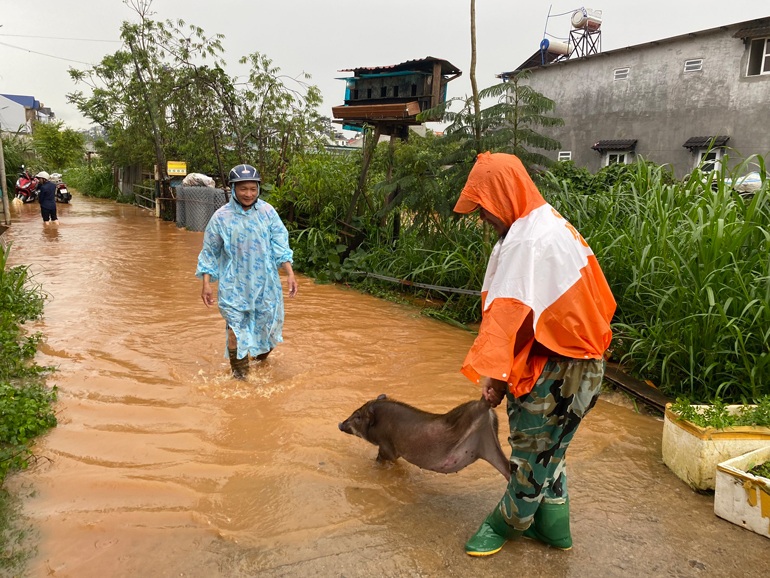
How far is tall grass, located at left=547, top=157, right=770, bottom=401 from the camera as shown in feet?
13.4

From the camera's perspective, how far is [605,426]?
4.20 m

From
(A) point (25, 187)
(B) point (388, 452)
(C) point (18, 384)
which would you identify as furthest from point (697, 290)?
(A) point (25, 187)

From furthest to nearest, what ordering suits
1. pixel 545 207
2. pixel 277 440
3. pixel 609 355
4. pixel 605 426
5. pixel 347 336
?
pixel 347 336 → pixel 609 355 → pixel 605 426 → pixel 277 440 → pixel 545 207

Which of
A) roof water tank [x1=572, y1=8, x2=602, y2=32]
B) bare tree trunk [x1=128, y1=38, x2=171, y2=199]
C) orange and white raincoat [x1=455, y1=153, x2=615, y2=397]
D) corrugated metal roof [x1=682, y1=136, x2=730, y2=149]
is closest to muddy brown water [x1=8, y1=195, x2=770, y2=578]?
orange and white raincoat [x1=455, y1=153, x2=615, y2=397]

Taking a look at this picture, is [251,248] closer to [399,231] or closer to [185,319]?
[185,319]

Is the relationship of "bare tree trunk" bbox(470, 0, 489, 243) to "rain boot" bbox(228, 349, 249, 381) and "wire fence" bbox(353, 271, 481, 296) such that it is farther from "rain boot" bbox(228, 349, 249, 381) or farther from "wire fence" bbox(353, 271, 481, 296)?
"rain boot" bbox(228, 349, 249, 381)

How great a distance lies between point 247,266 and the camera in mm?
4680

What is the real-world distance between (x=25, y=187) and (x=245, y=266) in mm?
21786

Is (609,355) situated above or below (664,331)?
below

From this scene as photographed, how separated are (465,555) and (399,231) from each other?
22.7 feet

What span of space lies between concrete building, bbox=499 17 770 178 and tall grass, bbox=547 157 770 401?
37.9 ft

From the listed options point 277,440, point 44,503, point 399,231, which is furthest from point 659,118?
point 44,503

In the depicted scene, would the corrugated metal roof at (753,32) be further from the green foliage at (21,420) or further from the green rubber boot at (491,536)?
the green foliage at (21,420)

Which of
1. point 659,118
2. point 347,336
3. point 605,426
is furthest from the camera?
point 659,118
